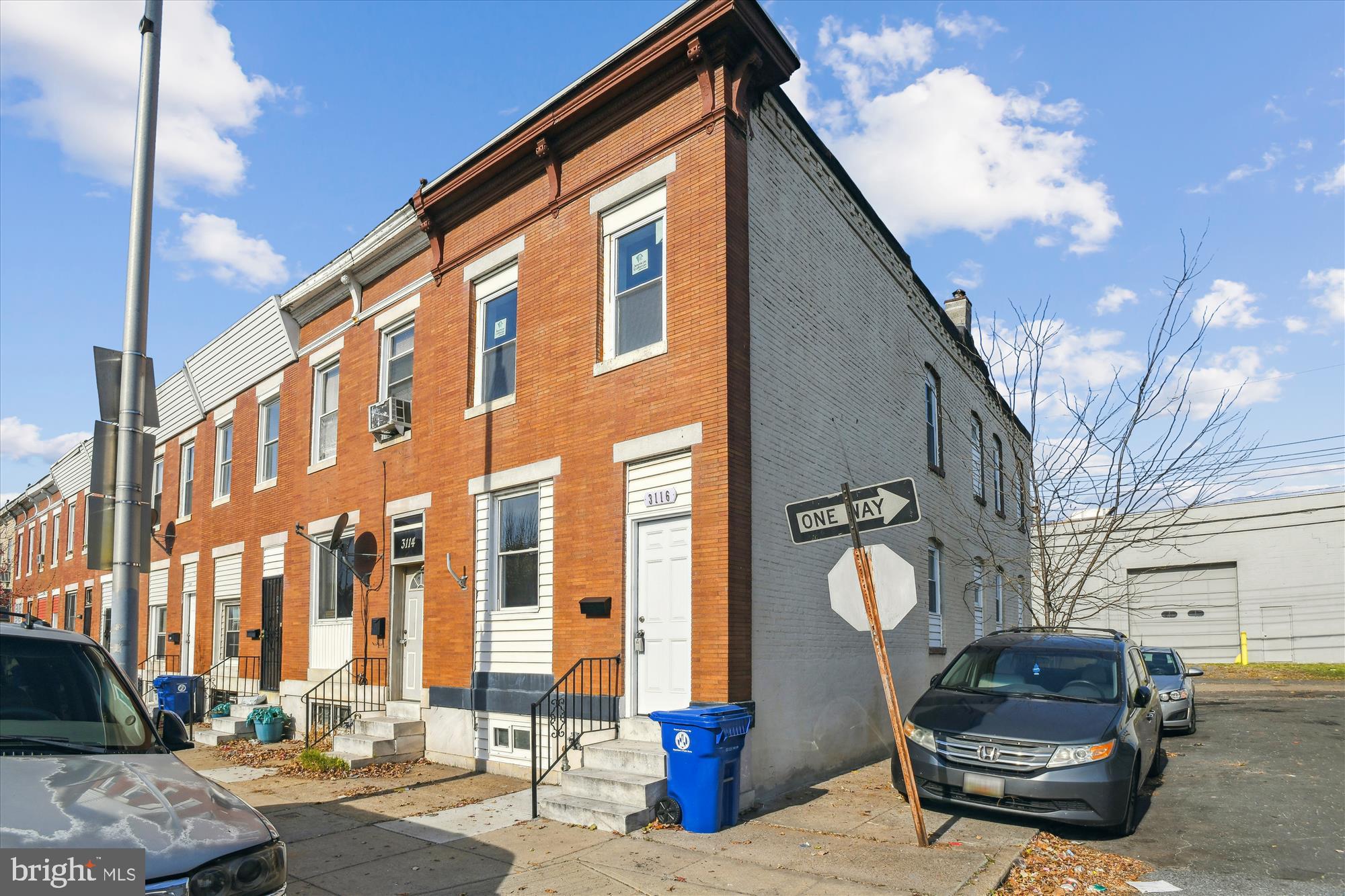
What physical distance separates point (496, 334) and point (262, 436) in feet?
28.5

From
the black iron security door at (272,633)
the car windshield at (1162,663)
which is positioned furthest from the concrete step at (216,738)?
the car windshield at (1162,663)

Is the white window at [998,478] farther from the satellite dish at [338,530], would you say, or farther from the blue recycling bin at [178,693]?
the blue recycling bin at [178,693]

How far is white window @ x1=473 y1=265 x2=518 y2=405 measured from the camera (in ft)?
44.2

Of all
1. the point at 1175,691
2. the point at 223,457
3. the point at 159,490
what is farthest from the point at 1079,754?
the point at 159,490

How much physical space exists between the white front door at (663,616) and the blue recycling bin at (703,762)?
1.35 metres

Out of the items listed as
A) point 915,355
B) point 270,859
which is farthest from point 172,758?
point 915,355

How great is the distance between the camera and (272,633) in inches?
718


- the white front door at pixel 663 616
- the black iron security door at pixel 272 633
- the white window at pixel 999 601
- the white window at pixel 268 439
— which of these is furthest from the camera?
the white window at pixel 999 601

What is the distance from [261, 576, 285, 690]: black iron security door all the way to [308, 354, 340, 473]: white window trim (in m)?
2.49

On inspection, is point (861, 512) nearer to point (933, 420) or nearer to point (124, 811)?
point (124, 811)

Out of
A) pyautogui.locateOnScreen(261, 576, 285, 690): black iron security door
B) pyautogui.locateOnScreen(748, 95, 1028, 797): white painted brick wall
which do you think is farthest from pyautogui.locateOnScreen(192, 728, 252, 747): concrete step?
pyautogui.locateOnScreen(748, 95, 1028, 797): white painted brick wall

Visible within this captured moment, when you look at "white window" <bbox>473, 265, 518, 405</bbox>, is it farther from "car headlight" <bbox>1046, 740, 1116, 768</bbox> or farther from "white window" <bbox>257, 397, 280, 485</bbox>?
"car headlight" <bbox>1046, 740, 1116, 768</bbox>

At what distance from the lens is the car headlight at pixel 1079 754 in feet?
26.5

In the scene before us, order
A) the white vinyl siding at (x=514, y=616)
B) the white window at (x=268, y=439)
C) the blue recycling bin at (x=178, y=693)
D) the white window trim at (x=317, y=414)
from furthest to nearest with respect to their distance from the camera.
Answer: the white window at (x=268, y=439)
the blue recycling bin at (x=178, y=693)
the white window trim at (x=317, y=414)
the white vinyl siding at (x=514, y=616)
